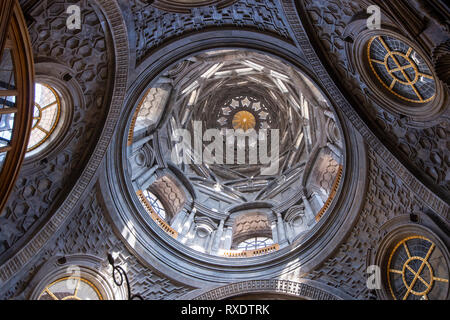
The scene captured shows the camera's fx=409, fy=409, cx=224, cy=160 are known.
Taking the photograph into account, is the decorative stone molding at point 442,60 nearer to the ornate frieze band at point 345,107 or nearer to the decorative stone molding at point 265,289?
the ornate frieze band at point 345,107

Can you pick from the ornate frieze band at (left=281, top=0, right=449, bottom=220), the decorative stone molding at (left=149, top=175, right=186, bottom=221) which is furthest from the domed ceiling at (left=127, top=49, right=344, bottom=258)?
the ornate frieze band at (left=281, top=0, right=449, bottom=220)

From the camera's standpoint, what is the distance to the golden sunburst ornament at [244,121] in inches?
1045

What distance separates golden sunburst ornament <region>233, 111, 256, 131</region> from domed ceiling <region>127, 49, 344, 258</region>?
7 centimetres

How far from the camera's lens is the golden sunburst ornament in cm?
2653

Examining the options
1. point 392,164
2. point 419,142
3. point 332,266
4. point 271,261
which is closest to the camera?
point 419,142

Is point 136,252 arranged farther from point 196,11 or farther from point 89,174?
point 196,11

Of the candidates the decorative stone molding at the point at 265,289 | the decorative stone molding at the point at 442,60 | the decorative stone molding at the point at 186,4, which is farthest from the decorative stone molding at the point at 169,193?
the decorative stone molding at the point at 442,60

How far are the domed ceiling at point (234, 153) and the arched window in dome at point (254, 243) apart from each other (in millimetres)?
46

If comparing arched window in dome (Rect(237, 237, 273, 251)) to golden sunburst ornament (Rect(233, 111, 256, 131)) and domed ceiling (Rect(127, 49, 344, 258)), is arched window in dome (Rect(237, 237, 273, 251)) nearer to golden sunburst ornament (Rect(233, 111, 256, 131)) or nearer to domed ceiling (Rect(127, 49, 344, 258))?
domed ceiling (Rect(127, 49, 344, 258))

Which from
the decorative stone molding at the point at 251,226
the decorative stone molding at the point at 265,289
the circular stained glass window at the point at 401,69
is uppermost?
the decorative stone molding at the point at 251,226

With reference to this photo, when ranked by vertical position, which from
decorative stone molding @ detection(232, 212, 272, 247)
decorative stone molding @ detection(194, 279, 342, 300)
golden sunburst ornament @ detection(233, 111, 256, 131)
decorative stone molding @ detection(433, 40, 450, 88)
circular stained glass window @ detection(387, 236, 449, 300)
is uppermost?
golden sunburst ornament @ detection(233, 111, 256, 131)

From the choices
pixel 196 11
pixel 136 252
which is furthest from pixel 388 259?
pixel 196 11
